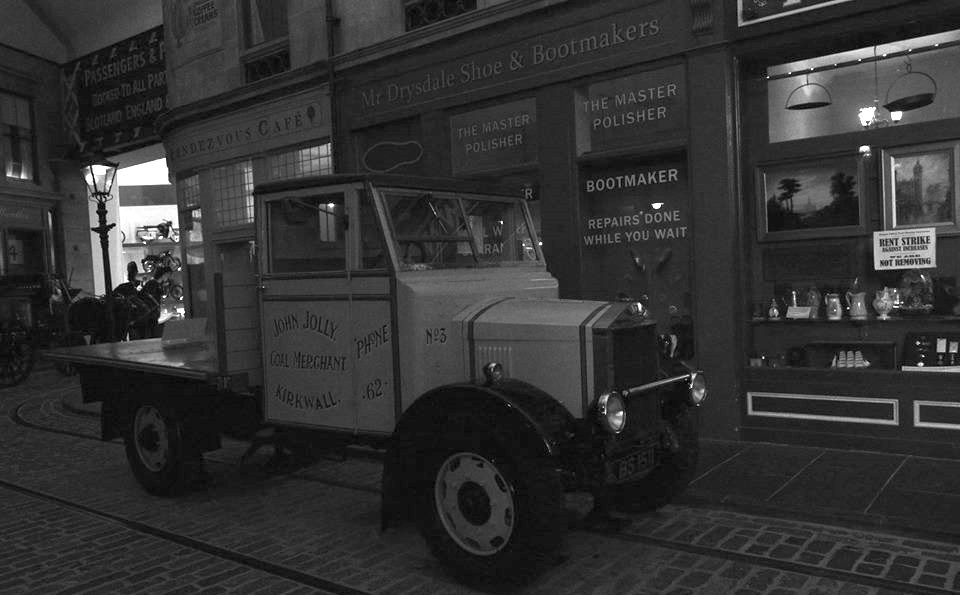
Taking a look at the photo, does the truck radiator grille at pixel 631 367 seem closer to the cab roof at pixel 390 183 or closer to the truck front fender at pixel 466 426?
the truck front fender at pixel 466 426

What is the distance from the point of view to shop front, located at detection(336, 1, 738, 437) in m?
7.59

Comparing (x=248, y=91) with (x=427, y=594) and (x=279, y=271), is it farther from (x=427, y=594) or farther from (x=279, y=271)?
(x=427, y=594)

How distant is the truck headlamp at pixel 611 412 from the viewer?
4152mm

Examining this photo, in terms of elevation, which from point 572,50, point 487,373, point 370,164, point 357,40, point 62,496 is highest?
point 357,40

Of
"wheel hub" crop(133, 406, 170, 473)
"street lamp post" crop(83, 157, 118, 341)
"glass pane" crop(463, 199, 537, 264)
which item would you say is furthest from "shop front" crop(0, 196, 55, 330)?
"glass pane" crop(463, 199, 537, 264)

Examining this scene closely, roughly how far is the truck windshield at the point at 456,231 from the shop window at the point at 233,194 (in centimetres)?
798

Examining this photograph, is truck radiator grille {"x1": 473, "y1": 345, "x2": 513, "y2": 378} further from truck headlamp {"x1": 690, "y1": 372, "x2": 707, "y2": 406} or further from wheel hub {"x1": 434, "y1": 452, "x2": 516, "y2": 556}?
truck headlamp {"x1": 690, "y1": 372, "x2": 707, "y2": 406}

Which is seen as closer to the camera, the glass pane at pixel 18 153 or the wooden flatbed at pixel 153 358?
the wooden flatbed at pixel 153 358

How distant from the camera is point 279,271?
5559 mm

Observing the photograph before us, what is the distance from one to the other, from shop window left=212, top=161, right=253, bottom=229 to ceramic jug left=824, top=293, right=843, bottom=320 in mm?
8848

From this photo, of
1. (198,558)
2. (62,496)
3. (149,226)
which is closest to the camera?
(198,558)

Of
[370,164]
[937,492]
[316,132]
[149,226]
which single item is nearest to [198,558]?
[937,492]

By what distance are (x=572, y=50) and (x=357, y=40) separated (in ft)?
12.0

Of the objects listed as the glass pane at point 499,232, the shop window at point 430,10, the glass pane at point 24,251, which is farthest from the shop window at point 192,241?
the glass pane at point 24,251
